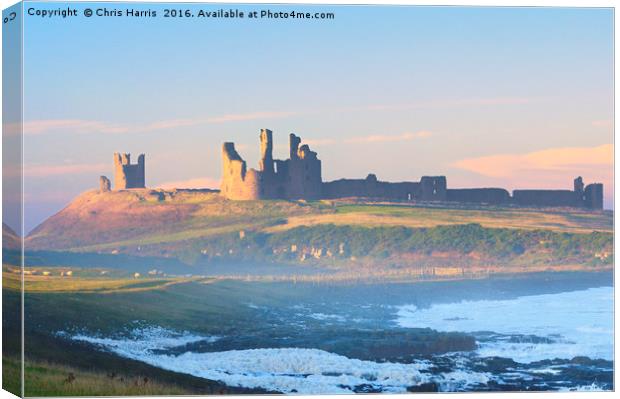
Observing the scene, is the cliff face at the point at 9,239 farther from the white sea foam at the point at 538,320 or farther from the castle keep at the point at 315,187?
the white sea foam at the point at 538,320

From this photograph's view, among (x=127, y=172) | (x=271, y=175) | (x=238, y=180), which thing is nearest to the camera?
(x=127, y=172)

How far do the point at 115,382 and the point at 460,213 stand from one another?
12083 millimetres

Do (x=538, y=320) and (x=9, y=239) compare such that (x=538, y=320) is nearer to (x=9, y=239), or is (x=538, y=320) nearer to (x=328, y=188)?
(x=328, y=188)

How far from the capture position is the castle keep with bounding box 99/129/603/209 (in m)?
36.5

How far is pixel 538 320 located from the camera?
33.9 meters

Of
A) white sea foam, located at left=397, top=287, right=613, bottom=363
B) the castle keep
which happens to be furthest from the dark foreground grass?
white sea foam, located at left=397, top=287, right=613, bottom=363

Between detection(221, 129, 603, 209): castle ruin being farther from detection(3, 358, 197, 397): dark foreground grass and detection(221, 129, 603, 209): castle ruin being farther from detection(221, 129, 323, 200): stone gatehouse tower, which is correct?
detection(3, 358, 197, 397): dark foreground grass

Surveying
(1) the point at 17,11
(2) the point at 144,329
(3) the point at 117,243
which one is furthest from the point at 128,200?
(1) the point at 17,11

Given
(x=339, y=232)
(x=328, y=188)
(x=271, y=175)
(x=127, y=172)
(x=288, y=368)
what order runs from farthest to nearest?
(x=271, y=175)
(x=328, y=188)
(x=339, y=232)
(x=127, y=172)
(x=288, y=368)

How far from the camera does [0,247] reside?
2984 cm

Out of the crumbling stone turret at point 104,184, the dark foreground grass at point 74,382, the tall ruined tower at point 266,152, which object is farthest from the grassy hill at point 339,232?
the dark foreground grass at point 74,382

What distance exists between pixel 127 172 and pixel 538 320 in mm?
9463

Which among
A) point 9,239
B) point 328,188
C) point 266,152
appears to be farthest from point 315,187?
point 9,239

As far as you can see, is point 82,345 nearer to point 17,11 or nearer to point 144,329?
point 144,329
